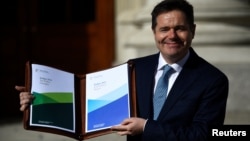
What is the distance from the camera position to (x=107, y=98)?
2.38m

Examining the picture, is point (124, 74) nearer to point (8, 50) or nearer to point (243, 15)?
point (243, 15)

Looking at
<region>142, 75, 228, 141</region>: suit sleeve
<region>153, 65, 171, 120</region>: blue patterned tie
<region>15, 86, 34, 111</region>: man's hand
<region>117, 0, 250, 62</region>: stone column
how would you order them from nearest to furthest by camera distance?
<region>142, 75, 228, 141</region>: suit sleeve < <region>153, 65, 171, 120</region>: blue patterned tie < <region>15, 86, 34, 111</region>: man's hand < <region>117, 0, 250, 62</region>: stone column

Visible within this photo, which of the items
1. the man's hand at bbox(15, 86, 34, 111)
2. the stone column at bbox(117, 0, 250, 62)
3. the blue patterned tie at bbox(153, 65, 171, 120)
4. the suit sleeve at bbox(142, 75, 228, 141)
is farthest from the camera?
the stone column at bbox(117, 0, 250, 62)

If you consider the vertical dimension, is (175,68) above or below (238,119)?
above

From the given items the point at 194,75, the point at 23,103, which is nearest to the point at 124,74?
the point at 194,75

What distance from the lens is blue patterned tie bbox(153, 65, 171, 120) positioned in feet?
7.30

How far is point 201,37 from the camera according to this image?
5.75 metres

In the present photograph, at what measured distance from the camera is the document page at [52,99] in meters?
2.35

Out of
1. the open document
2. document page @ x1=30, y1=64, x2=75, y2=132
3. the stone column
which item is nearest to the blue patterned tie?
the open document

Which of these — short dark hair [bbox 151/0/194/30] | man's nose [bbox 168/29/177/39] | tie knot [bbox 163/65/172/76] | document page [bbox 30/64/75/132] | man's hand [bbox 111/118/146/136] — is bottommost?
man's hand [bbox 111/118/146/136]

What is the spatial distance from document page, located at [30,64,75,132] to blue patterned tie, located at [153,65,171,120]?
42cm

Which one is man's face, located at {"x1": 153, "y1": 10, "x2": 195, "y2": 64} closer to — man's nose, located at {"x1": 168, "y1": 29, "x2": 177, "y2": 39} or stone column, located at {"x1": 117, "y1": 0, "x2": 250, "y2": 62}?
man's nose, located at {"x1": 168, "y1": 29, "x2": 177, "y2": 39}

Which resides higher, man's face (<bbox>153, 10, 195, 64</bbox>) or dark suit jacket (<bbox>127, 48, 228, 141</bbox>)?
man's face (<bbox>153, 10, 195, 64</bbox>)

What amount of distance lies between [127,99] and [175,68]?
259 mm
